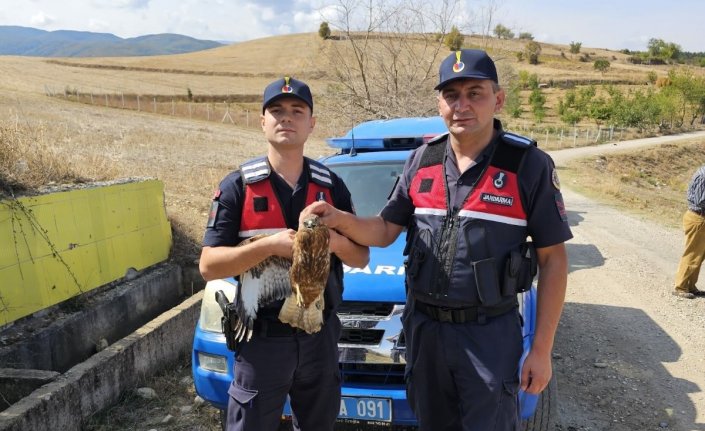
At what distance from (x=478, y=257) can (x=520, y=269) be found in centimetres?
17

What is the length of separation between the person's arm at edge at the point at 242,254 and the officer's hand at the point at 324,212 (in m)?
0.10

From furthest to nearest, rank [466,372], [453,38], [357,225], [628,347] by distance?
[453,38]
[628,347]
[357,225]
[466,372]

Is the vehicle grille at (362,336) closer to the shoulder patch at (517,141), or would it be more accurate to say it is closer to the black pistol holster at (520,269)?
the black pistol holster at (520,269)

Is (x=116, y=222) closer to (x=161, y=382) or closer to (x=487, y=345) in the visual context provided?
(x=161, y=382)

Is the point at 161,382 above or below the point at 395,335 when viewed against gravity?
below

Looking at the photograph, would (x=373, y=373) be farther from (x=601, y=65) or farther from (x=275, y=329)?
(x=601, y=65)

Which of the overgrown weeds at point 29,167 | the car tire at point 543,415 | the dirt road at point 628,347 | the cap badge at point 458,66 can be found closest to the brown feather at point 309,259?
the cap badge at point 458,66

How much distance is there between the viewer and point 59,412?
305cm

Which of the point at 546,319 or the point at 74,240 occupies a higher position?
the point at 546,319

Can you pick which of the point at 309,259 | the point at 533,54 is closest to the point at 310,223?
the point at 309,259

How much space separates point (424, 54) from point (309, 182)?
12395 millimetres

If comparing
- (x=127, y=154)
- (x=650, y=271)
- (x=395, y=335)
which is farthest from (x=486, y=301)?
(x=127, y=154)

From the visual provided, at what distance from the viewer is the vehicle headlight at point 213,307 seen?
10.0 ft

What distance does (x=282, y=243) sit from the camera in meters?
1.94
